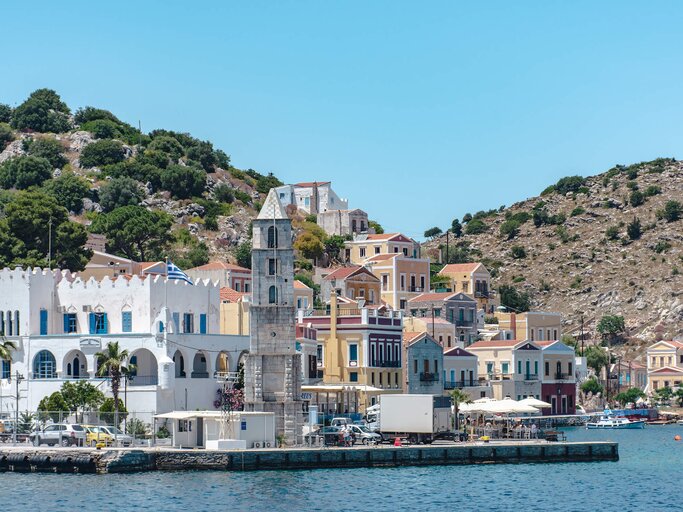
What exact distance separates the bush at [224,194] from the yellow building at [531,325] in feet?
129

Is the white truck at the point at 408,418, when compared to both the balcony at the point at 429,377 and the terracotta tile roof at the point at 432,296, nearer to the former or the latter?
the balcony at the point at 429,377

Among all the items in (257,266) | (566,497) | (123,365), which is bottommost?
(566,497)

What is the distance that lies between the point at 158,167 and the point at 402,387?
70.7 metres

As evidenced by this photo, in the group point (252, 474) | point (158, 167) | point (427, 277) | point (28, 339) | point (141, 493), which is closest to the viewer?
point (141, 493)

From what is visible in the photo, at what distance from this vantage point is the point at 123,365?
81875 mm

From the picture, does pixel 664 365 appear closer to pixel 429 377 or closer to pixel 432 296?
pixel 432 296

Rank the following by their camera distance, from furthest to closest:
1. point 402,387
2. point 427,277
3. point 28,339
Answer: point 427,277, point 402,387, point 28,339

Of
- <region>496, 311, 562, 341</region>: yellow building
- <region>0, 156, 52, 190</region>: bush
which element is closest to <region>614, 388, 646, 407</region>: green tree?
<region>496, 311, 562, 341</region>: yellow building

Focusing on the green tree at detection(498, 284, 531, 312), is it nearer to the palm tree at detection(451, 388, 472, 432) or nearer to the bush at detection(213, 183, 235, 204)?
the bush at detection(213, 183, 235, 204)

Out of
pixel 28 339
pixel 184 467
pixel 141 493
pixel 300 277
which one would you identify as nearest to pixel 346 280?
pixel 300 277

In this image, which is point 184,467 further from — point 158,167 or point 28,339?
point 158,167

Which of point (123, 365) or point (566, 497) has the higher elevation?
point (123, 365)

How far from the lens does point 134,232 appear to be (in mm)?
140875

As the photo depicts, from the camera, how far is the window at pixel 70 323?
85.9m
